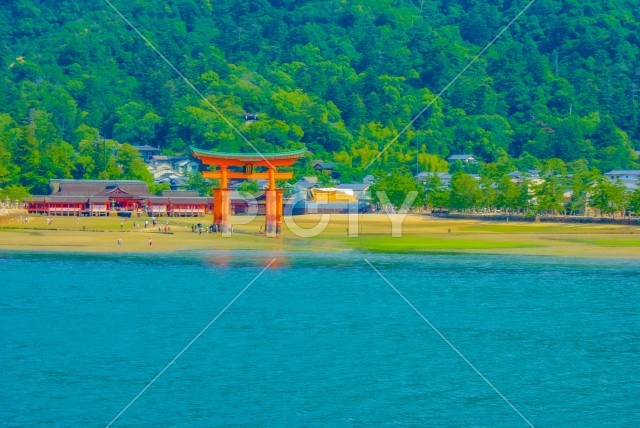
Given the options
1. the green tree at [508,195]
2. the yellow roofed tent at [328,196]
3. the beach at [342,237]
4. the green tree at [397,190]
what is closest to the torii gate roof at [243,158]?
the beach at [342,237]

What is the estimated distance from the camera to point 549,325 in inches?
1201

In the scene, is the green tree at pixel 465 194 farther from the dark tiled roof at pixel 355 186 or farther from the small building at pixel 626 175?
the small building at pixel 626 175

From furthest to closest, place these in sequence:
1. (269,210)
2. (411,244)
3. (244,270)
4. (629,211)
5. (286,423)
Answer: (629,211) → (269,210) → (411,244) → (244,270) → (286,423)

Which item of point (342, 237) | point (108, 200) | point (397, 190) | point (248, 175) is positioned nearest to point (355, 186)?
point (397, 190)

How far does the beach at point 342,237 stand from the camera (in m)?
51.2

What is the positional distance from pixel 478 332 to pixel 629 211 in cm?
4529

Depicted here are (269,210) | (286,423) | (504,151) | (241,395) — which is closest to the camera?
(286,423)

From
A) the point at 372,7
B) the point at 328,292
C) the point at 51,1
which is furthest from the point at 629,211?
the point at 51,1

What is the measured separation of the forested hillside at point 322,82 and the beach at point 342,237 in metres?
23.1

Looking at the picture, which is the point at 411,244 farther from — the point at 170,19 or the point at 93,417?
the point at 170,19

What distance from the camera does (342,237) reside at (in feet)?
193

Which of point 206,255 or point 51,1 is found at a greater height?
point 51,1

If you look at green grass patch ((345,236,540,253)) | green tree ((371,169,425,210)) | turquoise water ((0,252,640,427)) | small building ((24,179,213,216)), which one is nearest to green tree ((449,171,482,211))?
green tree ((371,169,425,210))

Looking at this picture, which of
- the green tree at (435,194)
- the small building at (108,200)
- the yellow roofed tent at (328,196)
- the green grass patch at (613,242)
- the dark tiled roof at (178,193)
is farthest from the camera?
the yellow roofed tent at (328,196)
